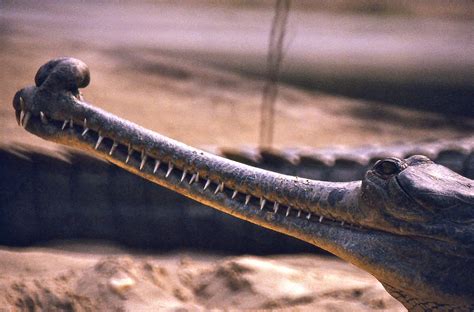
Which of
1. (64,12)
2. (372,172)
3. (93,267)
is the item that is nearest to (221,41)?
(64,12)

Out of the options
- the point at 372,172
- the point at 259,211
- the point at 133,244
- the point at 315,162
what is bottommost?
the point at 133,244

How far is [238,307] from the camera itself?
2.82 m

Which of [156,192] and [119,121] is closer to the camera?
[119,121]

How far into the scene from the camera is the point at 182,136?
595 cm

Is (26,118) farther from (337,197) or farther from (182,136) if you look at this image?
(182,136)

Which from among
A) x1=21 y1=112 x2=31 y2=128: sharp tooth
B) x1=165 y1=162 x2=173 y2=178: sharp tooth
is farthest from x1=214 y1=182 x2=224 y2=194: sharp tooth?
x1=21 y1=112 x2=31 y2=128: sharp tooth

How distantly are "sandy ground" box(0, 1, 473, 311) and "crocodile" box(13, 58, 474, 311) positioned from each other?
2.01ft

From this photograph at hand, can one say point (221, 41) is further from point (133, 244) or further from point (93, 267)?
point (93, 267)

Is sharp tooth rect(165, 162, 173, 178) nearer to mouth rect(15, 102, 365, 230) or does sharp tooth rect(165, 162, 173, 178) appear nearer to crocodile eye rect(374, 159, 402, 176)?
mouth rect(15, 102, 365, 230)

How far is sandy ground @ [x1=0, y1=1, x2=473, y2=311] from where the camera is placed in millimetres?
2830

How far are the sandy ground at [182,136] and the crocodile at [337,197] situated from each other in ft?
2.01

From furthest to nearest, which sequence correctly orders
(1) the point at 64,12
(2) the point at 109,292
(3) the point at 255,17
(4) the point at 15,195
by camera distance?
(3) the point at 255,17 → (1) the point at 64,12 → (4) the point at 15,195 → (2) the point at 109,292

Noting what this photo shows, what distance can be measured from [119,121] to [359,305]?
146 centimetres

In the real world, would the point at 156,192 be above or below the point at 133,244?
above
